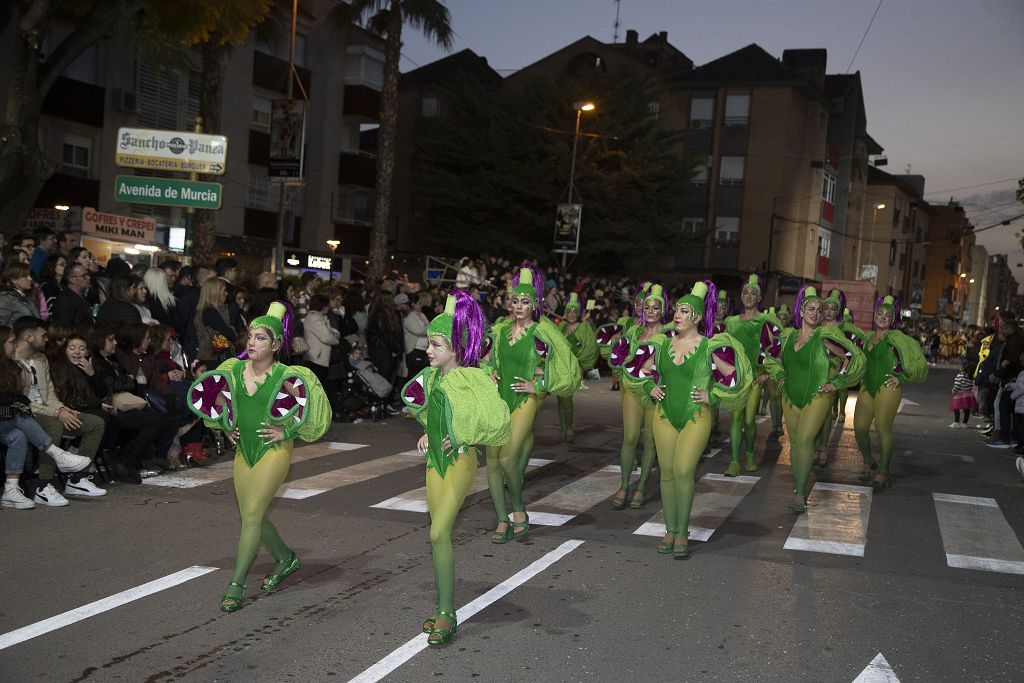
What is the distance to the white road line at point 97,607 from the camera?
5.41m

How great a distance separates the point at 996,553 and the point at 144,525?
23.0 ft

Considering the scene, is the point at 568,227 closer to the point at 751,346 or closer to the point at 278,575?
the point at 751,346

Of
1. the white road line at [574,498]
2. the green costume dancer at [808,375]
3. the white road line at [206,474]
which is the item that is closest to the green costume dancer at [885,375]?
the green costume dancer at [808,375]

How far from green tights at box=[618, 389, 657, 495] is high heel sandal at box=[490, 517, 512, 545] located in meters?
2.04

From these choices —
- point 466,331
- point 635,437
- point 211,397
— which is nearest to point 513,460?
point 635,437

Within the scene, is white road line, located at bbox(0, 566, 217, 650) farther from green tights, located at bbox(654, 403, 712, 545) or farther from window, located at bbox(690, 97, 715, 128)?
window, located at bbox(690, 97, 715, 128)

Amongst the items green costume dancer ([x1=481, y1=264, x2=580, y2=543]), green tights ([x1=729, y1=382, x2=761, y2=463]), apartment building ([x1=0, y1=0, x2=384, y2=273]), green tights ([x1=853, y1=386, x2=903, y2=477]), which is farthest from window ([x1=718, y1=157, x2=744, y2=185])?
green costume dancer ([x1=481, y1=264, x2=580, y2=543])

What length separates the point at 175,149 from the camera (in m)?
16.3

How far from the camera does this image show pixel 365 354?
1562 centimetres

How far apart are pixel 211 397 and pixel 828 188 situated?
177ft

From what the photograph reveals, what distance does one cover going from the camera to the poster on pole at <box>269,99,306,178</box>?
67.8 ft

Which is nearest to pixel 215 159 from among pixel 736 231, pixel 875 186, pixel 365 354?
pixel 365 354

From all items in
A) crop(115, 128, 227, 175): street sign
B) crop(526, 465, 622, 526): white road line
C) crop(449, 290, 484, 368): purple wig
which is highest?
crop(115, 128, 227, 175): street sign

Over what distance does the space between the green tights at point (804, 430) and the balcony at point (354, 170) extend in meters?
31.2
